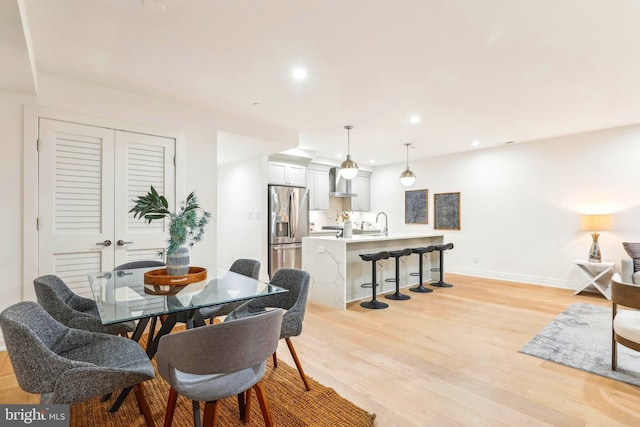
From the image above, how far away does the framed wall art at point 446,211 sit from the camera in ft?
22.1

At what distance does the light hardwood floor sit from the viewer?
6.54ft

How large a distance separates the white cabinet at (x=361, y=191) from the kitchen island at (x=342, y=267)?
2.86 meters

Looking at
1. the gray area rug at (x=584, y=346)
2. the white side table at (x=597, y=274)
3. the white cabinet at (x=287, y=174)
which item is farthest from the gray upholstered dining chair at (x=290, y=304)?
the white side table at (x=597, y=274)

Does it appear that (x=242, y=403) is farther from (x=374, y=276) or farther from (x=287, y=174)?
(x=287, y=174)

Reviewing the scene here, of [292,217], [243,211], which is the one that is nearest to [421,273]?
[292,217]

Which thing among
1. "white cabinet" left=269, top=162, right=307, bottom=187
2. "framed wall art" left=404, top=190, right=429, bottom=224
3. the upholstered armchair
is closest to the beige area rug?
"white cabinet" left=269, top=162, right=307, bottom=187

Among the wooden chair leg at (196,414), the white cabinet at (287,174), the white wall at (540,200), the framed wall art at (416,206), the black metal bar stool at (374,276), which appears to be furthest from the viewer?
the framed wall art at (416,206)

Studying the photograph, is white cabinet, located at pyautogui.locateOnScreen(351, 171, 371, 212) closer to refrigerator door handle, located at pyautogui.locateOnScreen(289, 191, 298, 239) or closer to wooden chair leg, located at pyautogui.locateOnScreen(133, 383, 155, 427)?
refrigerator door handle, located at pyautogui.locateOnScreen(289, 191, 298, 239)

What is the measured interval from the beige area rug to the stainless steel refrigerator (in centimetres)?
362

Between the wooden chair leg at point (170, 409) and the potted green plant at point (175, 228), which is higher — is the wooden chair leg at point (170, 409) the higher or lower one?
the lower one

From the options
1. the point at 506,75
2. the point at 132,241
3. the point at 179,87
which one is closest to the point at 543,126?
the point at 506,75

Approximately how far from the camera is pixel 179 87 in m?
3.34

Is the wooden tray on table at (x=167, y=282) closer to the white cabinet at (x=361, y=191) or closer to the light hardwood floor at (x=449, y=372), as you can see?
the light hardwood floor at (x=449, y=372)

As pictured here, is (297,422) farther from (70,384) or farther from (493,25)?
(493,25)
